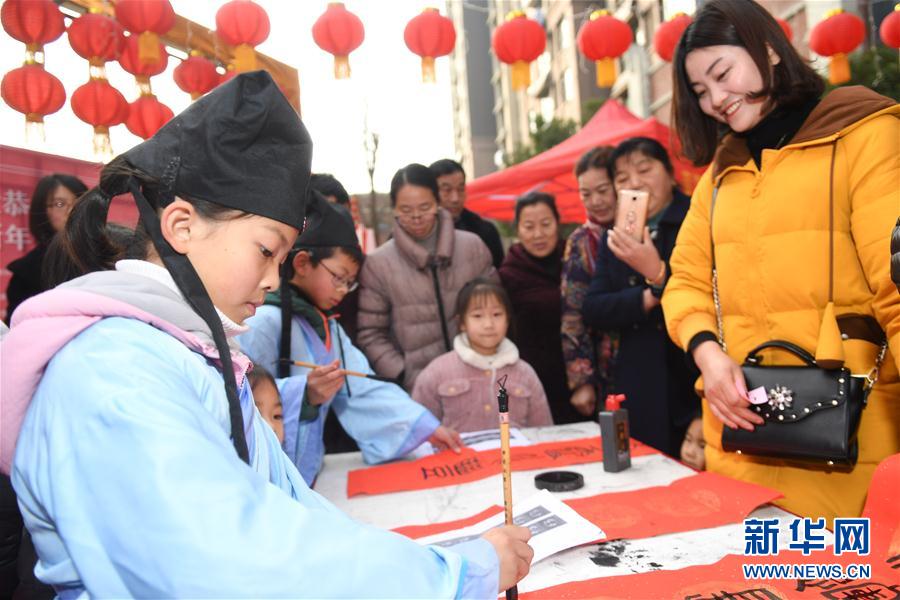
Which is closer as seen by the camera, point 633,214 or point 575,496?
point 575,496

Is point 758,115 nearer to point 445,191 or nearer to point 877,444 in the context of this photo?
point 877,444

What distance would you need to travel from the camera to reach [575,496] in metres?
1.40

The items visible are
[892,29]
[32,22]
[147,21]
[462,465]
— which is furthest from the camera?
[892,29]

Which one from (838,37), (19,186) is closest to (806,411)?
(19,186)

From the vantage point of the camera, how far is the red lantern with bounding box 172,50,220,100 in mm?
3262

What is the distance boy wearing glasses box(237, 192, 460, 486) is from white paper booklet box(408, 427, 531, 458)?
0.17ft

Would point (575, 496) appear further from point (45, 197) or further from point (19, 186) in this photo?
point (19, 186)

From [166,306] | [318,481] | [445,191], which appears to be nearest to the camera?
[166,306]

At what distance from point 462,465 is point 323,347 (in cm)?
56

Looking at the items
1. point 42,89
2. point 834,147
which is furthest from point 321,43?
point 834,147

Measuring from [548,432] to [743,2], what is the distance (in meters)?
1.34

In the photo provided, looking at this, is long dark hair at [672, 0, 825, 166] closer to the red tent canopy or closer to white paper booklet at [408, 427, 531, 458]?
white paper booklet at [408, 427, 531, 458]

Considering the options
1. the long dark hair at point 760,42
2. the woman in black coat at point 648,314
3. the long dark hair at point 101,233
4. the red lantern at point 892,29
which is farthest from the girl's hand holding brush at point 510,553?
the red lantern at point 892,29

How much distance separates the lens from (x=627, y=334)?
2.37 m
